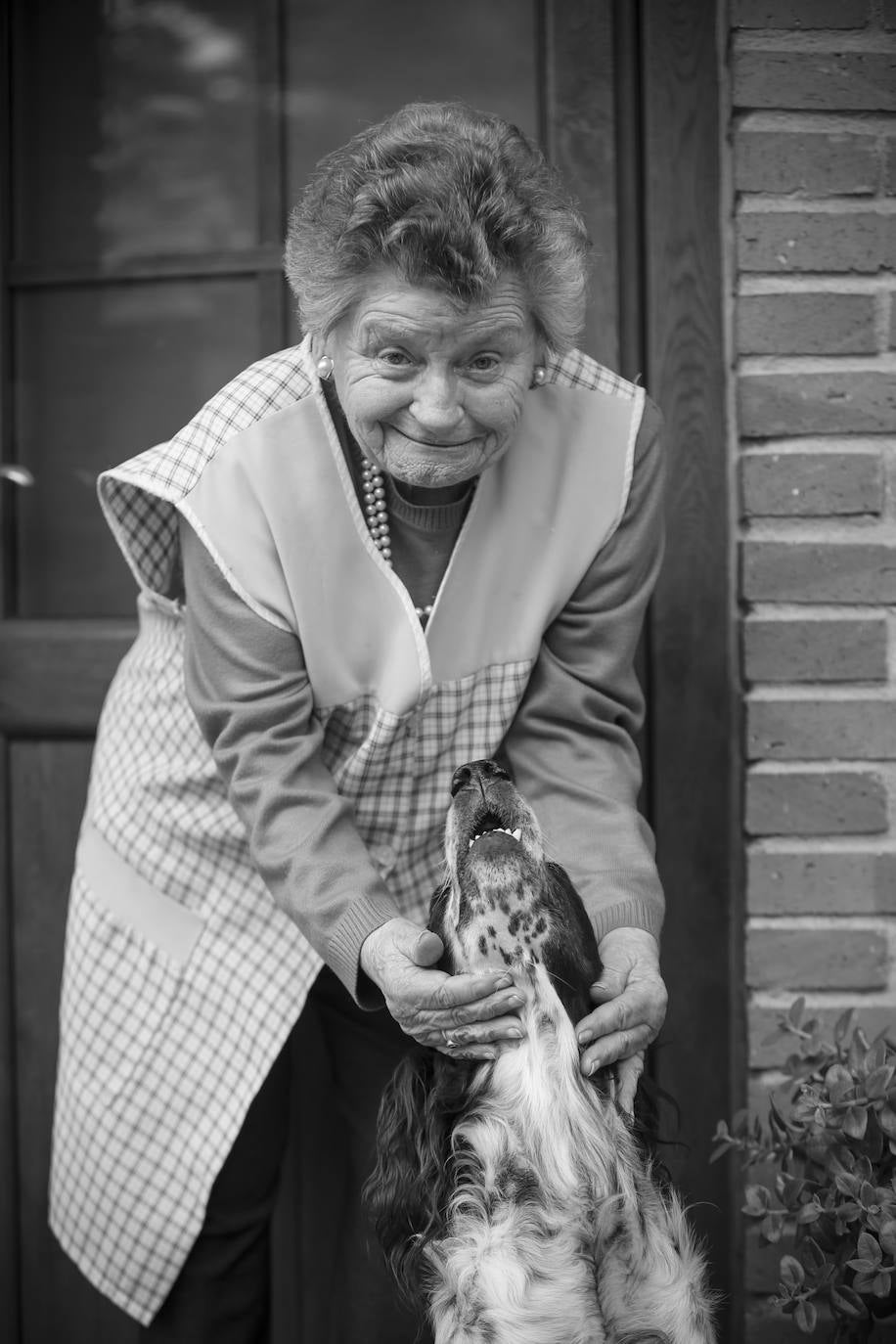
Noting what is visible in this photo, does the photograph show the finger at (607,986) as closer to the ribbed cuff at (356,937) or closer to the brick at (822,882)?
the ribbed cuff at (356,937)

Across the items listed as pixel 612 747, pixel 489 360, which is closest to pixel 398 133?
pixel 489 360

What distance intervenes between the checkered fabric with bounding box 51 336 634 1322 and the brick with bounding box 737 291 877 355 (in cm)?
33

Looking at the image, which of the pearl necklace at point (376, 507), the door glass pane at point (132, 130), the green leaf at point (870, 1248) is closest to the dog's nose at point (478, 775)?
the pearl necklace at point (376, 507)

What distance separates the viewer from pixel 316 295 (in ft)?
5.45

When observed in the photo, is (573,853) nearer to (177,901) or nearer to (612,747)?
(612,747)

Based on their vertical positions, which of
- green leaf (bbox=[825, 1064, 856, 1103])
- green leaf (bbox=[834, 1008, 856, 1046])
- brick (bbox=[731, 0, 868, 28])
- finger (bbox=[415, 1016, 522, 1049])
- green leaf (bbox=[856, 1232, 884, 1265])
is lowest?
green leaf (bbox=[856, 1232, 884, 1265])

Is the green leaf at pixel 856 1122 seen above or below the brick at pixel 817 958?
below

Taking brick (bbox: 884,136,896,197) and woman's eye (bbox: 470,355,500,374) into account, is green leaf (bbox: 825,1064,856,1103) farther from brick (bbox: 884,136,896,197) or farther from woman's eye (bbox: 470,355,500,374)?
brick (bbox: 884,136,896,197)

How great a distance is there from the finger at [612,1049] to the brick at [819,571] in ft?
2.67

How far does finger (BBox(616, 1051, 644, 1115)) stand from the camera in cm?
164

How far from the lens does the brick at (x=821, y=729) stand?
7.04 feet

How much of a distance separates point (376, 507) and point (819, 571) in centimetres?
76

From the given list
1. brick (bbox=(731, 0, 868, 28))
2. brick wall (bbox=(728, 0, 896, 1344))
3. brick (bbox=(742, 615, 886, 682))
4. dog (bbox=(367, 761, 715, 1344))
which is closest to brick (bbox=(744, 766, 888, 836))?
brick wall (bbox=(728, 0, 896, 1344))

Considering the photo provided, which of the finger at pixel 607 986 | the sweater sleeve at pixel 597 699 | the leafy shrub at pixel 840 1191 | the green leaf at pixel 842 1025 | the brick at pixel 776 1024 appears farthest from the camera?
the brick at pixel 776 1024
